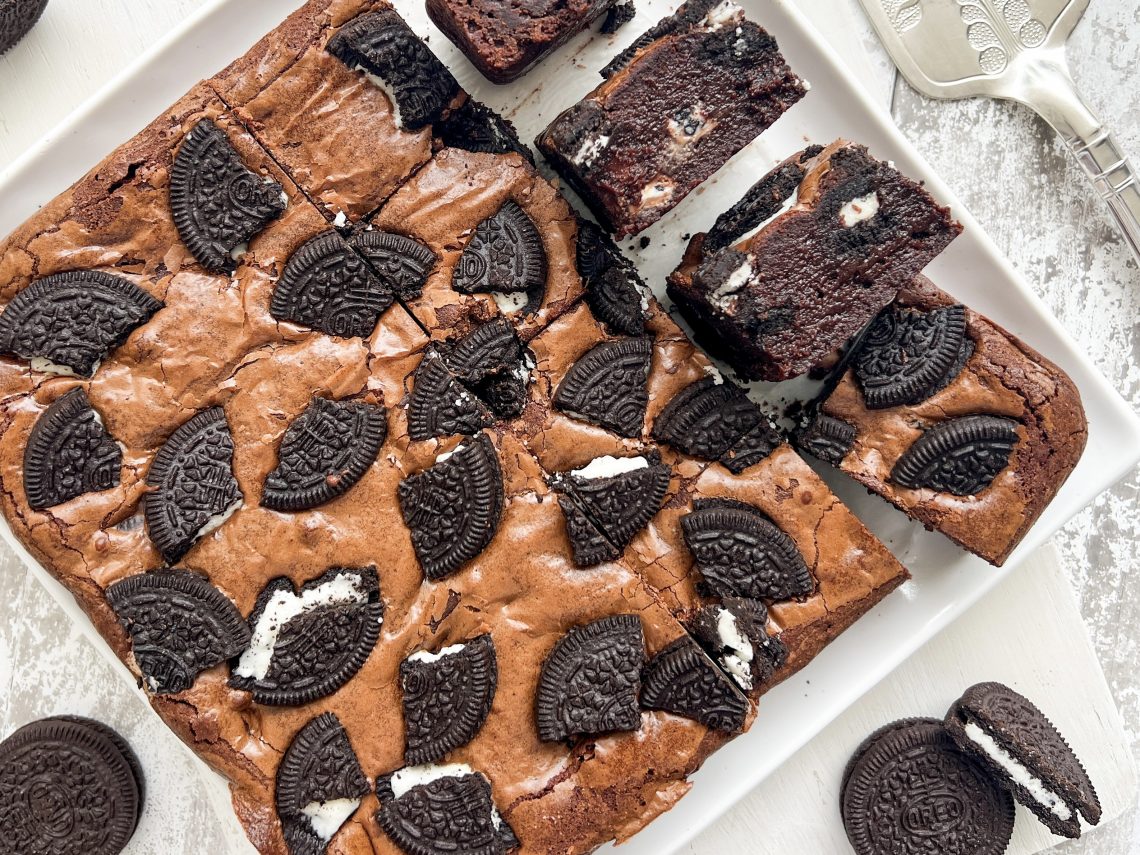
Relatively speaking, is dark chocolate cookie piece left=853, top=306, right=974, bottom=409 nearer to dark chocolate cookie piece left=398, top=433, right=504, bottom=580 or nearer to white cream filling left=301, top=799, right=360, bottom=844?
dark chocolate cookie piece left=398, top=433, right=504, bottom=580

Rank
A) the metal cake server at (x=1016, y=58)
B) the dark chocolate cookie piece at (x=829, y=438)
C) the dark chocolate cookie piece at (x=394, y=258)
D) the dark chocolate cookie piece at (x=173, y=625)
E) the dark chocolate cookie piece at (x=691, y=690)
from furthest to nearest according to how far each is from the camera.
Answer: the metal cake server at (x=1016, y=58) < the dark chocolate cookie piece at (x=829, y=438) < the dark chocolate cookie piece at (x=394, y=258) < the dark chocolate cookie piece at (x=691, y=690) < the dark chocolate cookie piece at (x=173, y=625)

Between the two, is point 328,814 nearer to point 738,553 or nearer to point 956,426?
point 738,553

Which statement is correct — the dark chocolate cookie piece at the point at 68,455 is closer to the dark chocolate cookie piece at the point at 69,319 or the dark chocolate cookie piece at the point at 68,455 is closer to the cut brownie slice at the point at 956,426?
the dark chocolate cookie piece at the point at 69,319

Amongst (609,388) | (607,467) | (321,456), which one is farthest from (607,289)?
(321,456)

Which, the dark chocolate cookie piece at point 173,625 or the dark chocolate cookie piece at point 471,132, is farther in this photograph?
the dark chocolate cookie piece at point 471,132

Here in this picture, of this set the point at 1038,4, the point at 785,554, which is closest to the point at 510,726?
the point at 785,554

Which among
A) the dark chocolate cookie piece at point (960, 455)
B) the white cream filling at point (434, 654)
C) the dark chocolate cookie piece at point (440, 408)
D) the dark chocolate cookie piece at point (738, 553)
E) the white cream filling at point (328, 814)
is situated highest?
the dark chocolate cookie piece at point (440, 408)

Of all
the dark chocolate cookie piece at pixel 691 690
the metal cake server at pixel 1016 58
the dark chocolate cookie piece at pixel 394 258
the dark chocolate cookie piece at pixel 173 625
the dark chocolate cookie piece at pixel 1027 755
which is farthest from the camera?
the metal cake server at pixel 1016 58

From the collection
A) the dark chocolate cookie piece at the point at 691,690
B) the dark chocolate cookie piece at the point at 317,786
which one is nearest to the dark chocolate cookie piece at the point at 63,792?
the dark chocolate cookie piece at the point at 317,786

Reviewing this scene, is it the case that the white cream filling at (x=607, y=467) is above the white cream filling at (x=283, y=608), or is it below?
below
